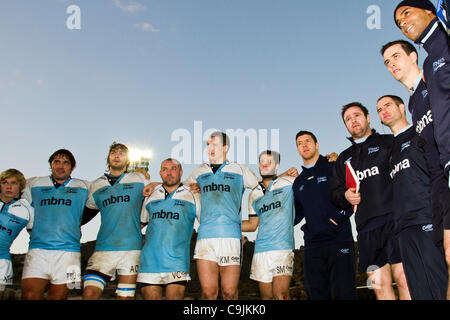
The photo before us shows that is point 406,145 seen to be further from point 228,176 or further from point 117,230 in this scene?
point 117,230

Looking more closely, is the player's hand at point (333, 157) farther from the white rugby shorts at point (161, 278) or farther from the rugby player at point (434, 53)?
the white rugby shorts at point (161, 278)

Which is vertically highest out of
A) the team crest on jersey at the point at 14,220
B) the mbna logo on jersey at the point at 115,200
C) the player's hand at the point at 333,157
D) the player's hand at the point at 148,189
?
the player's hand at the point at 333,157

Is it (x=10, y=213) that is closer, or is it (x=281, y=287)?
(x=281, y=287)

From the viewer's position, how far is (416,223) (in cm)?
415

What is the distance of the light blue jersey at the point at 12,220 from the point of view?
22.7ft

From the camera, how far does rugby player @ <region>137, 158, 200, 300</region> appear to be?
6477mm

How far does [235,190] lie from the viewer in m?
7.14

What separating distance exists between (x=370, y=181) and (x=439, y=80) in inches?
90.3

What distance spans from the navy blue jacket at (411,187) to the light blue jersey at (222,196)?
308cm

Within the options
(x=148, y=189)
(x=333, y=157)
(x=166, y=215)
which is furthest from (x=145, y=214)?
(x=333, y=157)

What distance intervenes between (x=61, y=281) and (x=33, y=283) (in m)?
0.47

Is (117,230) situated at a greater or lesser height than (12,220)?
lesser

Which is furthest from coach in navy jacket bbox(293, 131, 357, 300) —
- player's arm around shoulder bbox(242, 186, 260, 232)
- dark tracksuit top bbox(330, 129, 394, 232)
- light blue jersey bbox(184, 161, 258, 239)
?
light blue jersey bbox(184, 161, 258, 239)

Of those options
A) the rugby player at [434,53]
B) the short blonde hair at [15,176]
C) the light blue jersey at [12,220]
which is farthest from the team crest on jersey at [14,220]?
the rugby player at [434,53]
